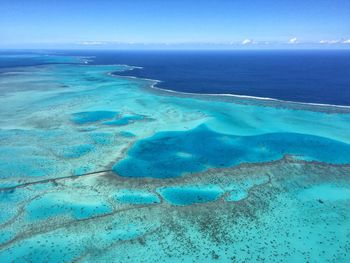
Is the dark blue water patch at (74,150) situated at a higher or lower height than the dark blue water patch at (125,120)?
lower

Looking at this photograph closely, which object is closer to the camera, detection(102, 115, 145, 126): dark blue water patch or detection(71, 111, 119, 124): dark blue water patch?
detection(102, 115, 145, 126): dark blue water patch

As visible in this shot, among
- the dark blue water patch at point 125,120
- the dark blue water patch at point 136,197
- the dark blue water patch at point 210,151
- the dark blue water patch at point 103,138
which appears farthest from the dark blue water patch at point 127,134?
the dark blue water patch at point 136,197

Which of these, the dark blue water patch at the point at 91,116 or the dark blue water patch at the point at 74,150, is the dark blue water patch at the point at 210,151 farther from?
the dark blue water patch at the point at 91,116

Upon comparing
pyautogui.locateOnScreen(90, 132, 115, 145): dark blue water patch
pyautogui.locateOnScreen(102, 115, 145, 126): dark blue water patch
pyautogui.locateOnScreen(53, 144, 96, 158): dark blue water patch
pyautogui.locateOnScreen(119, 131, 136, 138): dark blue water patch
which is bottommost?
pyautogui.locateOnScreen(53, 144, 96, 158): dark blue water patch

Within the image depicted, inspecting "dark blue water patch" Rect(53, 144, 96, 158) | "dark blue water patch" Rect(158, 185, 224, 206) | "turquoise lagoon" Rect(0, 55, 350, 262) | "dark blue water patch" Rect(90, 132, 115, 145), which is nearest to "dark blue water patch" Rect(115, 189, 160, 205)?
"turquoise lagoon" Rect(0, 55, 350, 262)

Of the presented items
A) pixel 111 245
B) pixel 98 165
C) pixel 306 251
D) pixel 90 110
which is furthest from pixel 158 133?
pixel 306 251

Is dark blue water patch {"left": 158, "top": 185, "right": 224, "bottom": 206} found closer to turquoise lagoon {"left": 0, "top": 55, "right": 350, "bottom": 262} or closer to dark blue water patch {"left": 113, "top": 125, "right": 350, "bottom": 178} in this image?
turquoise lagoon {"left": 0, "top": 55, "right": 350, "bottom": 262}

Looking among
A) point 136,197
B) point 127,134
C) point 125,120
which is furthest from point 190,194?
point 125,120
